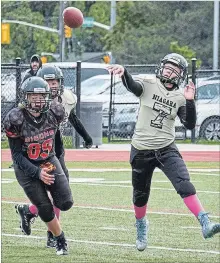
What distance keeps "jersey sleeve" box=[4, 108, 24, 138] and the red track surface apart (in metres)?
10.4

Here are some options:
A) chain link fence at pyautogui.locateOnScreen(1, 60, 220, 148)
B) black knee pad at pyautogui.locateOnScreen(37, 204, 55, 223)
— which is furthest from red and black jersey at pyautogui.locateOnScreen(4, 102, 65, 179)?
chain link fence at pyautogui.locateOnScreen(1, 60, 220, 148)

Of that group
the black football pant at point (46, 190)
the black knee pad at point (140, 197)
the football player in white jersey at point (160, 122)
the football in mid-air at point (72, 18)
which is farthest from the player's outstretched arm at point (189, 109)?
the football in mid-air at point (72, 18)

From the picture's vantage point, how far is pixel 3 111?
75.4 ft

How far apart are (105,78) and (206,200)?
40.0 ft

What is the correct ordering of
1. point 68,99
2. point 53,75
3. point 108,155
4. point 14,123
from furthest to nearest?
point 108,155, point 68,99, point 53,75, point 14,123

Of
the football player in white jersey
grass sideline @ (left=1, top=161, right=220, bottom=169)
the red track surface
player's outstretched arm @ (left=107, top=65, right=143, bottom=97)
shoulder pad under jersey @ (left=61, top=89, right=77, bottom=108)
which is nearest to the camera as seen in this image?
player's outstretched arm @ (left=107, top=65, right=143, bottom=97)

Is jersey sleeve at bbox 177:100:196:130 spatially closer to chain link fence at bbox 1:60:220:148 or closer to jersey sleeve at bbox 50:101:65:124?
jersey sleeve at bbox 50:101:65:124

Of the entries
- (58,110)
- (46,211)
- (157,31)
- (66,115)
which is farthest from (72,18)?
(157,31)

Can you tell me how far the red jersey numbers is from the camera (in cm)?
938

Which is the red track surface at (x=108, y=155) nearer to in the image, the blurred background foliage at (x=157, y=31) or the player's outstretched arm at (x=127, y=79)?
the player's outstretched arm at (x=127, y=79)

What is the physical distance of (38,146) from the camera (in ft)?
30.8

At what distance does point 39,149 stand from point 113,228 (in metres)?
2.52

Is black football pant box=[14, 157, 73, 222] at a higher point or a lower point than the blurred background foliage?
lower

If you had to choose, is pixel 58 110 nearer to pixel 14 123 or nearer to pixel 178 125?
pixel 14 123
